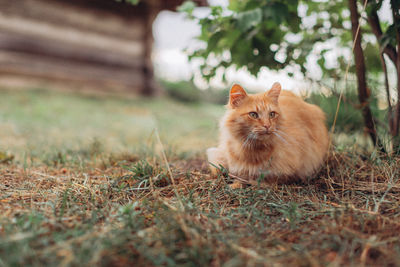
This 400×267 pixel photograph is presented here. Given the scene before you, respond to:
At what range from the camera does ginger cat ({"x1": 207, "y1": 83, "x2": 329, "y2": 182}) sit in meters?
1.57

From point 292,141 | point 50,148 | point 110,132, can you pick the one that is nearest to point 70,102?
point 110,132

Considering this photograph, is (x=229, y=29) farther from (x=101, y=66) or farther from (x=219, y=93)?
(x=219, y=93)

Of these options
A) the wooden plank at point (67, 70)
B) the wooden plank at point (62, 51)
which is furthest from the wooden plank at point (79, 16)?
the wooden plank at point (67, 70)

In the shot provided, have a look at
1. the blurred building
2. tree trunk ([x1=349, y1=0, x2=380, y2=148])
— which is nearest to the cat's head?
tree trunk ([x1=349, y1=0, x2=380, y2=148])

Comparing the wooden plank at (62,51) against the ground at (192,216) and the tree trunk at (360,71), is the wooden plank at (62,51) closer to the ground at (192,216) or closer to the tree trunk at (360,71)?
the ground at (192,216)

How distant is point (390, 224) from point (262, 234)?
1.73ft

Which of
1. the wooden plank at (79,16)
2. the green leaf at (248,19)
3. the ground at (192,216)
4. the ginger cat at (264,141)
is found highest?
the wooden plank at (79,16)

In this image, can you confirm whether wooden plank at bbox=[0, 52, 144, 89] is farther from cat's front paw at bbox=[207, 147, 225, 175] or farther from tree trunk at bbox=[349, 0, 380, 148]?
tree trunk at bbox=[349, 0, 380, 148]

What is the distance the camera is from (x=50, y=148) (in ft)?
8.61

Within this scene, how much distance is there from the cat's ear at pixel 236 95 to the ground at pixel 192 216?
0.46 metres

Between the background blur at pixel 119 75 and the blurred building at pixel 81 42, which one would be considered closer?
the background blur at pixel 119 75

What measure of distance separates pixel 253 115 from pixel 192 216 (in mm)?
697

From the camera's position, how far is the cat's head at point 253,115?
153 centimetres

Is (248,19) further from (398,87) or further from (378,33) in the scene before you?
(398,87)
